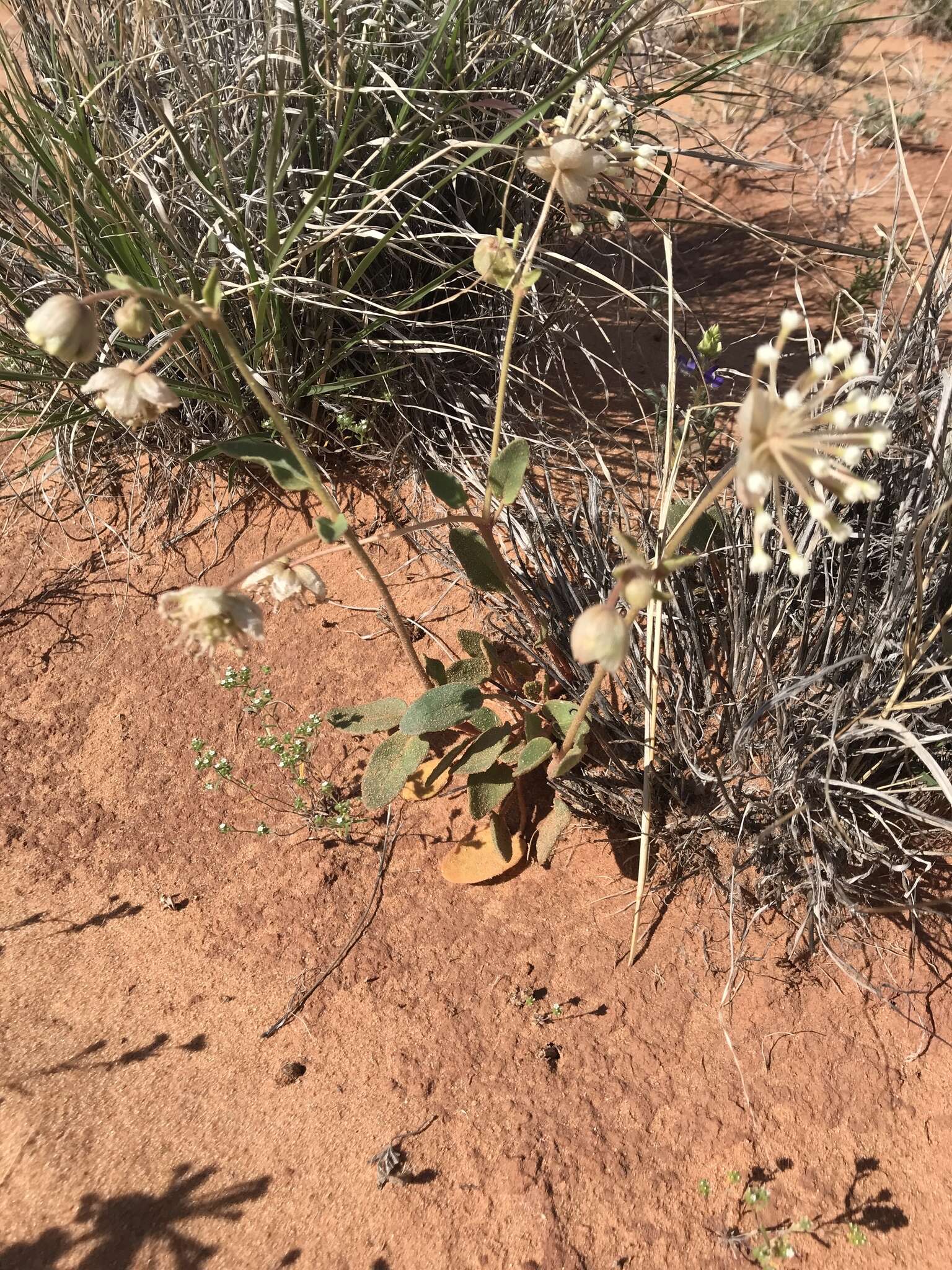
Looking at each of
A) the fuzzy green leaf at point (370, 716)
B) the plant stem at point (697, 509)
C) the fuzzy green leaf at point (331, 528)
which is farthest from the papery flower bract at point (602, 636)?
the fuzzy green leaf at point (370, 716)

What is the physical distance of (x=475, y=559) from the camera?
1.18 m

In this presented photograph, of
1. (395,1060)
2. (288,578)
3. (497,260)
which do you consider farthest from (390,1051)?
(497,260)

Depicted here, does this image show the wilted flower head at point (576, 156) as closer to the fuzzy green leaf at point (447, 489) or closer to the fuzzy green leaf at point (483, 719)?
the fuzzy green leaf at point (447, 489)

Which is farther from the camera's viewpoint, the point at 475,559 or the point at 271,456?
the point at 475,559

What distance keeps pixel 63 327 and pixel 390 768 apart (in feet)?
2.22

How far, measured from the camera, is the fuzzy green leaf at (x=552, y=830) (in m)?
1.24

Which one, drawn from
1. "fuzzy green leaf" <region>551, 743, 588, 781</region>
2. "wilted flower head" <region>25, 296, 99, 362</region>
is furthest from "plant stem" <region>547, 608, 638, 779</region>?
"wilted flower head" <region>25, 296, 99, 362</region>

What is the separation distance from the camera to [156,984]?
132 centimetres

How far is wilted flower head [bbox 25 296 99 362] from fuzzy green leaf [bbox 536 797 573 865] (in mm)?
846

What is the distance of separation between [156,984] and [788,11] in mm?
4390

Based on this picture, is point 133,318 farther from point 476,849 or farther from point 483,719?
point 476,849

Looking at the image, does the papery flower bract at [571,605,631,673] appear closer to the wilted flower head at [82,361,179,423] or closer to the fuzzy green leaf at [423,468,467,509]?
the fuzzy green leaf at [423,468,467,509]

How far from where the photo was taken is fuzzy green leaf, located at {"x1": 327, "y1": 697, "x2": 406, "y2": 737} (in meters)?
1.27

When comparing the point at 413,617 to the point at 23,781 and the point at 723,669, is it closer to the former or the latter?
the point at 723,669
